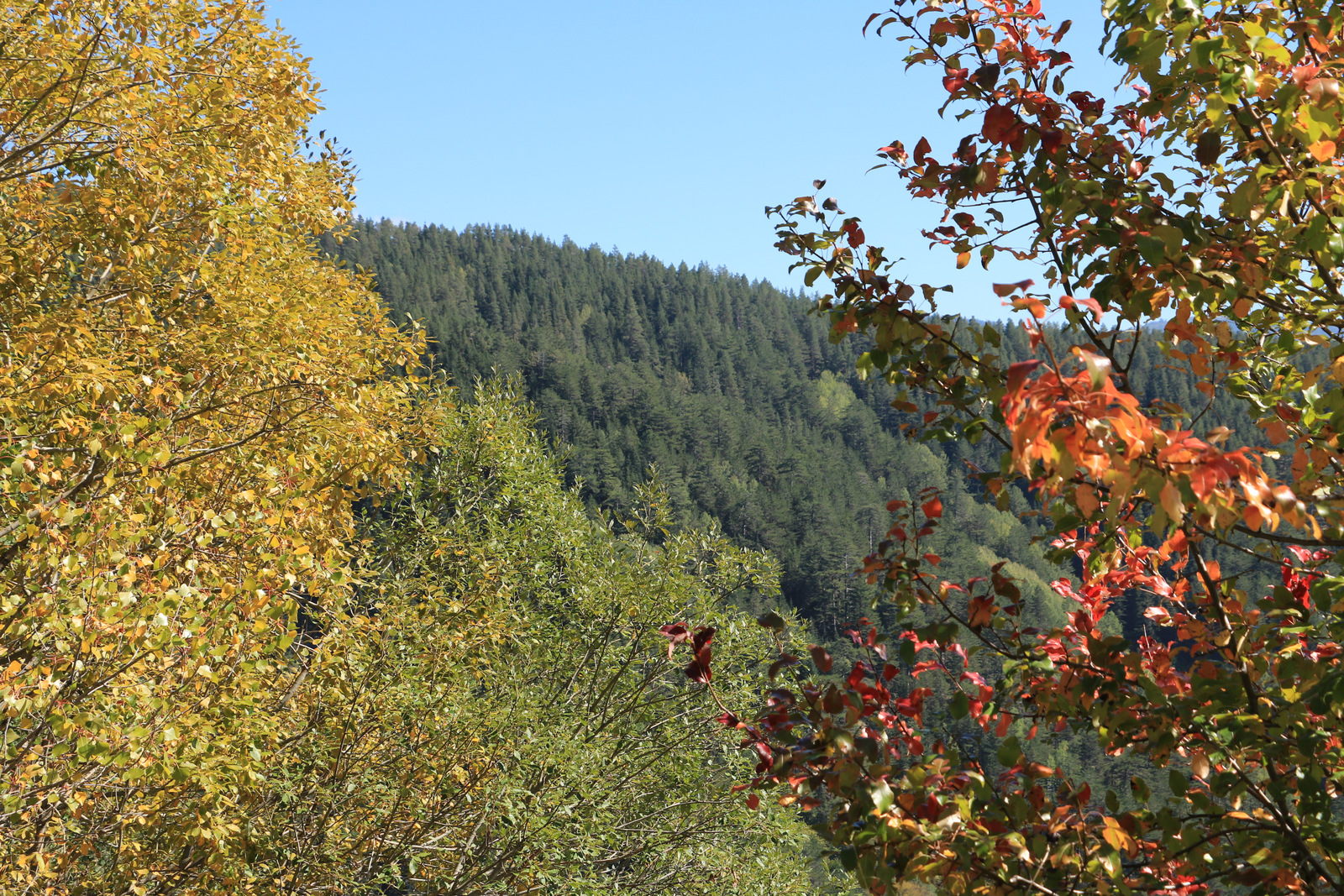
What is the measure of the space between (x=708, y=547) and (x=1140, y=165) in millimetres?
8517

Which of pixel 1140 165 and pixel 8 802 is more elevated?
pixel 1140 165

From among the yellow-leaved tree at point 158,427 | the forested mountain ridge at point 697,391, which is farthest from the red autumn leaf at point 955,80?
the forested mountain ridge at point 697,391

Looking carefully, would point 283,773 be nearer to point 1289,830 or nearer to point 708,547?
point 708,547

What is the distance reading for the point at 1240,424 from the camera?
113500 mm

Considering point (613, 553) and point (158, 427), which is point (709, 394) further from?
point (158, 427)

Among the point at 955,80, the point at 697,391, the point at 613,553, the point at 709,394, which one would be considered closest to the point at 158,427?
the point at 955,80

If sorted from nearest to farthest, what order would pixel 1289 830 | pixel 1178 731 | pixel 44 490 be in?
pixel 1289 830 → pixel 1178 731 → pixel 44 490

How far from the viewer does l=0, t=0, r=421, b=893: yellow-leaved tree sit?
3.86 meters

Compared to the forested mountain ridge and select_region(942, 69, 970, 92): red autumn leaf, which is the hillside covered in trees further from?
select_region(942, 69, 970, 92): red autumn leaf

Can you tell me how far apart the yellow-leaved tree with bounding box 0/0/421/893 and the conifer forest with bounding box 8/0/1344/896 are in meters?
0.05

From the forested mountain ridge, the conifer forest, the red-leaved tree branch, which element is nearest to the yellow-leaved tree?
the conifer forest

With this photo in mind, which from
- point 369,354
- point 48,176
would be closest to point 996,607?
point 369,354

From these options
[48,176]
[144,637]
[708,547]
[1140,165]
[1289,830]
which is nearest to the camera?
[1289,830]

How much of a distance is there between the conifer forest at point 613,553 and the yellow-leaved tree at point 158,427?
5cm
